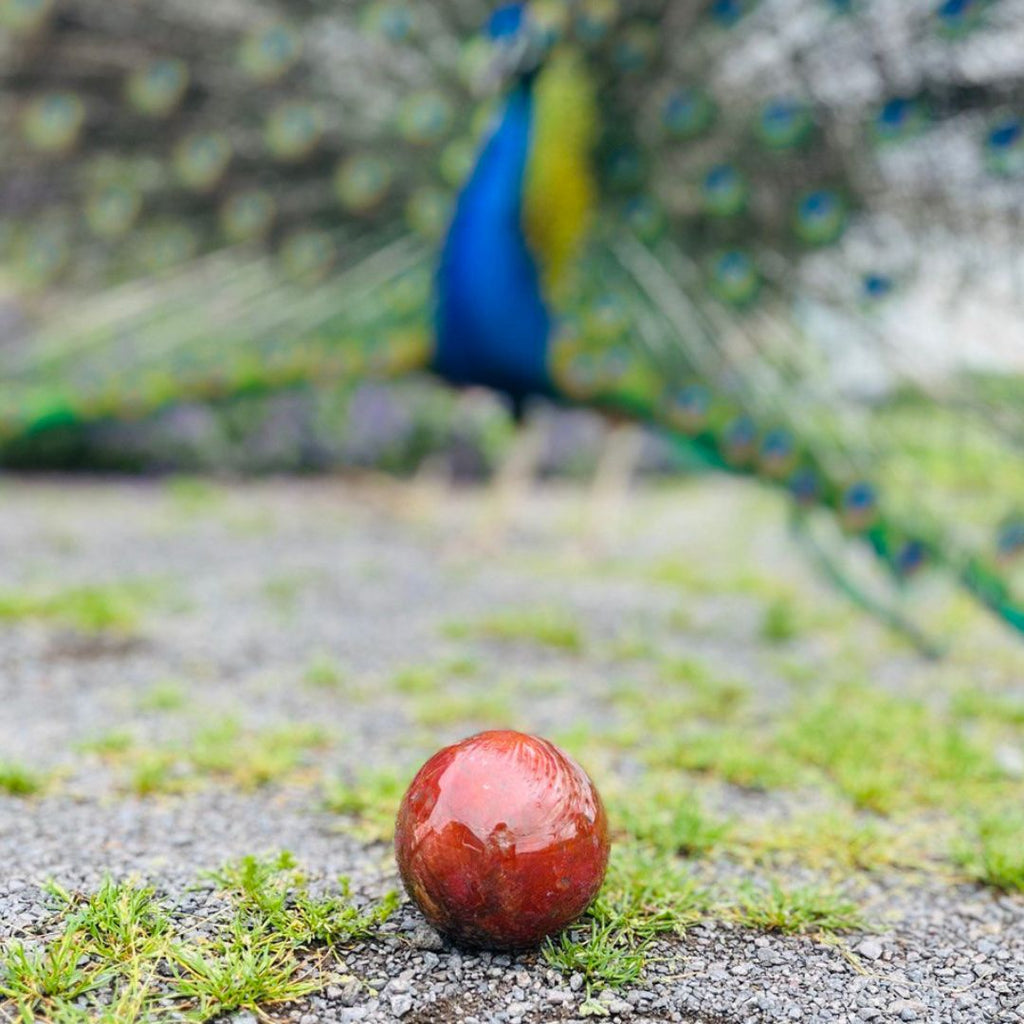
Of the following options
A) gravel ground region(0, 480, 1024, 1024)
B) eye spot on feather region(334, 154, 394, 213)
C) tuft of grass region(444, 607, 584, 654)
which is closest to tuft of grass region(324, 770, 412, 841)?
gravel ground region(0, 480, 1024, 1024)

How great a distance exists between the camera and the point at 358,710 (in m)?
2.77

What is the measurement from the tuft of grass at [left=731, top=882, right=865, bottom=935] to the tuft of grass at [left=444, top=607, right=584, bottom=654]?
5.47 ft

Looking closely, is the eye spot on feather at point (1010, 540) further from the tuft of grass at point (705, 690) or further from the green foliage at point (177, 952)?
the green foliage at point (177, 952)

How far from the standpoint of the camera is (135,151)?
14.6ft

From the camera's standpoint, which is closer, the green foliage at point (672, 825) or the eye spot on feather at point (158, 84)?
the green foliage at point (672, 825)

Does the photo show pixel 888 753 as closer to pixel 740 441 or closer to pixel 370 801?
pixel 740 441

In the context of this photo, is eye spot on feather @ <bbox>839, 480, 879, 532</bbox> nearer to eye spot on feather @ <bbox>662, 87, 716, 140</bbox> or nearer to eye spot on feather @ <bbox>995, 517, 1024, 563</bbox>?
eye spot on feather @ <bbox>995, 517, 1024, 563</bbox>

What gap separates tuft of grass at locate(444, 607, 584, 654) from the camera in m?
3.51

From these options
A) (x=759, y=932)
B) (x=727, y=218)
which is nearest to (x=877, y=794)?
(x=759, y=932)

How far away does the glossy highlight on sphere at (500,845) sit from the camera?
1.52m

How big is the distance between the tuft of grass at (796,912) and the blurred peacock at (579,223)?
123cm

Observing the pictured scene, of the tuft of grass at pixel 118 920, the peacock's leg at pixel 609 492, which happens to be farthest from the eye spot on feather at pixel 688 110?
the tuft of grass at pixel 118 920

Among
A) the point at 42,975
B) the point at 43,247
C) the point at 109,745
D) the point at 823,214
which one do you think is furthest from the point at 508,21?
the point at 42,975

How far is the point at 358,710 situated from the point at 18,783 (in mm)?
888
